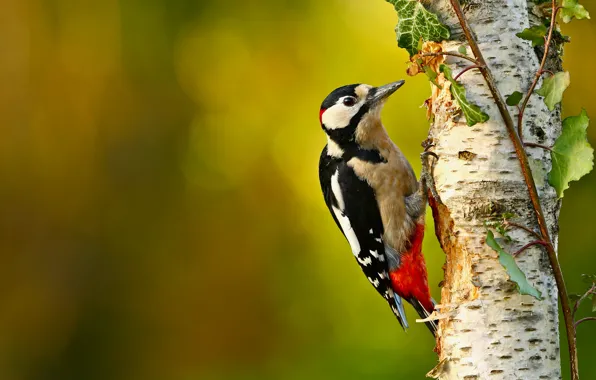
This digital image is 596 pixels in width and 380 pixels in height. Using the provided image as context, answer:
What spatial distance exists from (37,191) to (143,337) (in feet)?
3.77

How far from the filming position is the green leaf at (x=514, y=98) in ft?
4.43

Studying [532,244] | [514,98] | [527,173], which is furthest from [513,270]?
[514,98]

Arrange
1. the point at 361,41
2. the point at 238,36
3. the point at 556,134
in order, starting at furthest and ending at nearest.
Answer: the point at 238,36
the point at 361,41
the point at 556,134

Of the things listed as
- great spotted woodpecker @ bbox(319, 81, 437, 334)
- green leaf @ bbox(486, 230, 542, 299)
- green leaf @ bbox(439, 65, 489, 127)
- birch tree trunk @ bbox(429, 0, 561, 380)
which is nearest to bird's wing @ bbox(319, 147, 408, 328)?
great spotted woodpecker @ bbox(319, 81, 437, 334)

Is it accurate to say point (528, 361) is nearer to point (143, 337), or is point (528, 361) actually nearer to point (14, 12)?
point (143, 337)

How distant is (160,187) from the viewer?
4.78 metres

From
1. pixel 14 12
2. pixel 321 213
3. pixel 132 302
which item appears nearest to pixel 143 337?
pixel 132 302

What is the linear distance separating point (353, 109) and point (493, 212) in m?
0.87

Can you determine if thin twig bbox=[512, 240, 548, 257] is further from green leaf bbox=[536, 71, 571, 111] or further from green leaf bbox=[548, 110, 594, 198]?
green leaf bbox=[536, 71, 571, 111]

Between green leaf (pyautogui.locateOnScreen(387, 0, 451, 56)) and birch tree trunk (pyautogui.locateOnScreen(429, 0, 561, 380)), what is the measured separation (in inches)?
1.9

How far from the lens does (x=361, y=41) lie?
354 centimetres

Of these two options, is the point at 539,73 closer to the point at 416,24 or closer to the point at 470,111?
the point at 470,111

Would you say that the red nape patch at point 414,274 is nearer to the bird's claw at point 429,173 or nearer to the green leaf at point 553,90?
the bird's claw at point 429,173

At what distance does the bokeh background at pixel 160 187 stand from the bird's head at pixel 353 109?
56.0 inches
